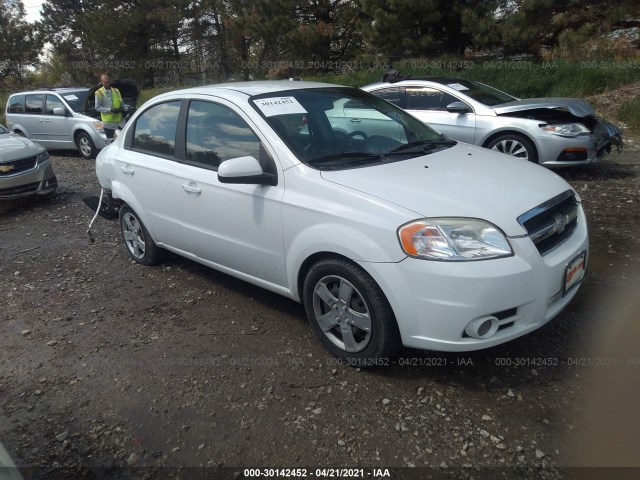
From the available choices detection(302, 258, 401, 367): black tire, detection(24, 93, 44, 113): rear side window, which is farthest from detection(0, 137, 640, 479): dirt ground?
detection(24, 93, 44, 113): rear side window

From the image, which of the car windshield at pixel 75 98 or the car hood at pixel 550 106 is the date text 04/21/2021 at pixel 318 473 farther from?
the car windshield at pixel 75 98

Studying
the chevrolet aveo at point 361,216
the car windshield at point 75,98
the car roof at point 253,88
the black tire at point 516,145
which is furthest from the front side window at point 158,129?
the car windshield at point 75,98

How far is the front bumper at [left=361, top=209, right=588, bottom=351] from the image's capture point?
2551mm

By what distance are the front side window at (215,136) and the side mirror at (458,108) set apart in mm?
4515

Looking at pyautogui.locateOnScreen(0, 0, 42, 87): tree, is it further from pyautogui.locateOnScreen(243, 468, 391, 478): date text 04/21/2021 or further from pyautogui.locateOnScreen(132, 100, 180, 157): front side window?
pyautogui.locateOnScreen(243, 468, 391, 478): date text 04/21/2021

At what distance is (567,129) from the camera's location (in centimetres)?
680

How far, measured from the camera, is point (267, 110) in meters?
3.50

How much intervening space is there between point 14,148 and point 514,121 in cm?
735

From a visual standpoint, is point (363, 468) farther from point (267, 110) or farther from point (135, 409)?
point (267, 110)

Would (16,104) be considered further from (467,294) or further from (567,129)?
(467,294)

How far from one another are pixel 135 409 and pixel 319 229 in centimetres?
151

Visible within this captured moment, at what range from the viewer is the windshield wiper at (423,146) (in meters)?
3.54

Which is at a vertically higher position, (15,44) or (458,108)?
(15,44)

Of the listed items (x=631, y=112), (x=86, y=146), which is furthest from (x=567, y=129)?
(x=86, y=146)
